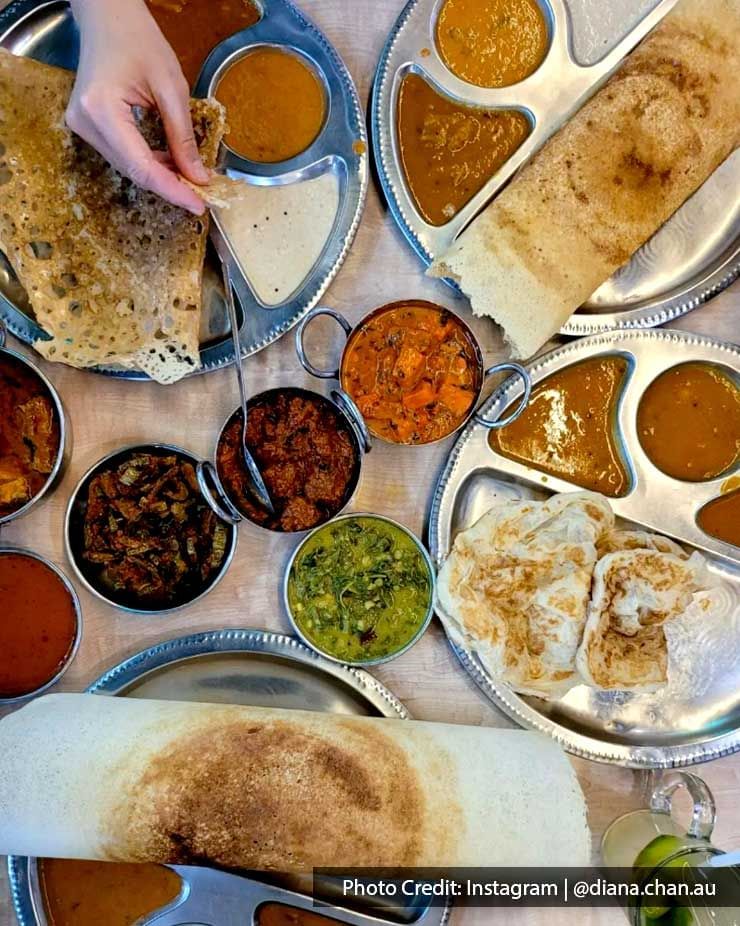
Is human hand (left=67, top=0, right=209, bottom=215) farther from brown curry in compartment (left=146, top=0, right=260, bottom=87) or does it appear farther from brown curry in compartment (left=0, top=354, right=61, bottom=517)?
brown curry in compartment (left=0, top=354, right=61, bottom=517)

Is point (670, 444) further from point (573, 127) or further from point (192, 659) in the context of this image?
point (192, 659)

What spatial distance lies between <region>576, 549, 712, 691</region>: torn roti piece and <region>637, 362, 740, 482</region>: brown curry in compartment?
48 cm

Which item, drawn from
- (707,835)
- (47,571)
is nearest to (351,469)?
(47,571)

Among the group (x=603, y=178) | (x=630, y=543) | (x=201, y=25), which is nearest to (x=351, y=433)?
(x=630, y=543)

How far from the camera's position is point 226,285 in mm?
2281

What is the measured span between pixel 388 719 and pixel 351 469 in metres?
0.82

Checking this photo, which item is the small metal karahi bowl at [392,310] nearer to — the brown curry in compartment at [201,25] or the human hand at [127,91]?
the human hand at [127,91]

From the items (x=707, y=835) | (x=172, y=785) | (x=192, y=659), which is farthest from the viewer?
(x=192, y=659)

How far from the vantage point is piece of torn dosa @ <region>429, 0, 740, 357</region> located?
7.27 ft

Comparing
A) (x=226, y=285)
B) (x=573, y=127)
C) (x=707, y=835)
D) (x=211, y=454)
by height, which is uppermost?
(x=573, y=127)

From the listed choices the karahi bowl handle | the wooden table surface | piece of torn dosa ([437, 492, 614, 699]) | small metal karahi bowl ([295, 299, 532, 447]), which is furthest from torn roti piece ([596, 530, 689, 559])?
the karahi bowl handle

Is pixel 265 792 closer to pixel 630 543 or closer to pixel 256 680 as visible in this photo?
pixel 256 680

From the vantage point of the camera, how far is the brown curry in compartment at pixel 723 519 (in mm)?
2418

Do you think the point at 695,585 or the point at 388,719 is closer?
the point at 695,585
